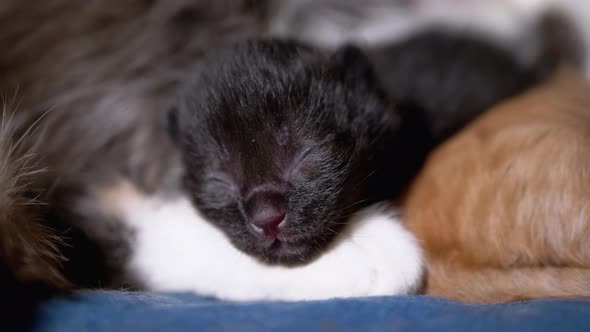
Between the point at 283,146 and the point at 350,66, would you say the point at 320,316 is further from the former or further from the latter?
the point at 350,66

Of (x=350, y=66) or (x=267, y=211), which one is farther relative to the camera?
(x=350, y=66)

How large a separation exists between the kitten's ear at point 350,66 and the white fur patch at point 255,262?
0.28m

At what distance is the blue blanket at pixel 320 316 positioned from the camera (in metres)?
0.74

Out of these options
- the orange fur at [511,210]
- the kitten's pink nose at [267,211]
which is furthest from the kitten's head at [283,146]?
the orange fur at [511,210]

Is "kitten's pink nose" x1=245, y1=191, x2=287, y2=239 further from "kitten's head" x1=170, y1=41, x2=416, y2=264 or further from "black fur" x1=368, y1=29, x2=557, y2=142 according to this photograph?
"black fur" x1=368, y1=29, x2=557, y2=142

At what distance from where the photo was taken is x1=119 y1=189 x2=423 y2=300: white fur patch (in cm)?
97

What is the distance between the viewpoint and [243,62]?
3.54ft

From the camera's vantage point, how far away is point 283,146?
1.01m

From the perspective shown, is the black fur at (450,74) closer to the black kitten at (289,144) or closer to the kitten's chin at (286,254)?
the black kitten at (289,144)

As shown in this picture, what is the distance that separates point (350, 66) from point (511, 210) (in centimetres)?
45

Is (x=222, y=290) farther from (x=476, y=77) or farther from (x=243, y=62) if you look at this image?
(x=476, y=77)

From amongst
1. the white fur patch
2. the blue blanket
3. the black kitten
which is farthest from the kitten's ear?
the blue blanket

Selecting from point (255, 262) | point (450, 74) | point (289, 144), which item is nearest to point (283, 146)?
point (289, 144)

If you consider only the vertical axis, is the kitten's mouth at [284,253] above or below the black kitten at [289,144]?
below
